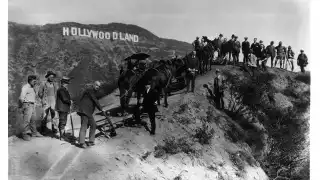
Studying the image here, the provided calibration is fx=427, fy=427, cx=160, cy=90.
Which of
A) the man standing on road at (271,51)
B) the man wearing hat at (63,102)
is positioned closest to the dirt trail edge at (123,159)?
the man wearing hat at (63,102)

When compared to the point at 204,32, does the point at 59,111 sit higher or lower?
lower

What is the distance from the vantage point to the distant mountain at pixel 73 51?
10570 millimetres

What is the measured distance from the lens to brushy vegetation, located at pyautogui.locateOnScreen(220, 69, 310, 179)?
45.3 ft

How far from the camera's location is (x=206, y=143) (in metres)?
12.0

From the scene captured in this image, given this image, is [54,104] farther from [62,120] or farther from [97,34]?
[97,34]

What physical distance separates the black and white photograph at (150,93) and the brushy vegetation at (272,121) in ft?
0.14

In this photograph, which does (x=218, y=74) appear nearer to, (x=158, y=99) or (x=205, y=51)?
(x=205, y=51)

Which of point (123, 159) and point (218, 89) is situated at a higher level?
point (218, 89)

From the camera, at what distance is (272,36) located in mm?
13805

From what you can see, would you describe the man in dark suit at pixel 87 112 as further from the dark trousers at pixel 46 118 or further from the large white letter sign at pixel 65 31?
the large white letter sign at pixel 65 31

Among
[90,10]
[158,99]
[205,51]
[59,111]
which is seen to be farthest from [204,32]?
[59,111]

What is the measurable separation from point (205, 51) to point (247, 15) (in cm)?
175

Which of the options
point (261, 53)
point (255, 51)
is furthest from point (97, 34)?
point (261, 53)

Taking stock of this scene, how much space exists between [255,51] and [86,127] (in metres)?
7.37
